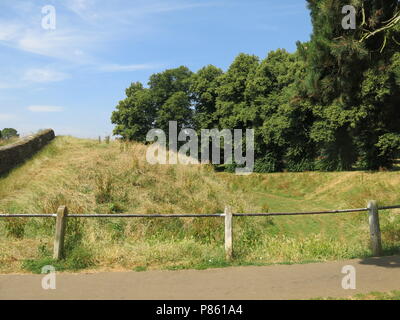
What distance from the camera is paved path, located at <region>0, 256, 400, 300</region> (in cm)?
578

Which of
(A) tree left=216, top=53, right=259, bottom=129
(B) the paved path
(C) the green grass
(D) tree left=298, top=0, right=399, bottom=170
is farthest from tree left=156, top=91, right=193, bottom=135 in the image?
(B) the paved path

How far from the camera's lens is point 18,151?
1870cm

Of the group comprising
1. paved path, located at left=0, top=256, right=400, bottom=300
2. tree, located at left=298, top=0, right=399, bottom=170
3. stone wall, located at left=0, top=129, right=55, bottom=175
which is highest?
tree, located at left=298, top=0, right=399, bottom=170

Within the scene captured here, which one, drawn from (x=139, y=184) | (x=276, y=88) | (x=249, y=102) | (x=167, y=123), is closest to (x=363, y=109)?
(x=276, y=88)

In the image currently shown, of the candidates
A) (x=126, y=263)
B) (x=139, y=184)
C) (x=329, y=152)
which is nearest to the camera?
(x=126, y=263)

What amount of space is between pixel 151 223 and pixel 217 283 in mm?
4728

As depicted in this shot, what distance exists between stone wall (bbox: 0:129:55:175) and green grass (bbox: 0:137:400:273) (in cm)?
53

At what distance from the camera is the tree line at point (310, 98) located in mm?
7121

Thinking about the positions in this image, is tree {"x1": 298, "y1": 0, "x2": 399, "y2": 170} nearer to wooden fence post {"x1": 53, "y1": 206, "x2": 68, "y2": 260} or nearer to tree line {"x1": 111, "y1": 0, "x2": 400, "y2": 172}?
tree line {"x1": 111, "y1": 0, "x2": 400, "y2": 172}

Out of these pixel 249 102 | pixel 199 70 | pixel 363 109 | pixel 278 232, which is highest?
pixel 199 70

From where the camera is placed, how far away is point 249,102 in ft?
135

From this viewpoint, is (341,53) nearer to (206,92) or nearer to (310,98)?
(310,98)
